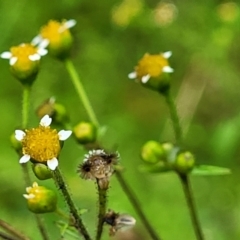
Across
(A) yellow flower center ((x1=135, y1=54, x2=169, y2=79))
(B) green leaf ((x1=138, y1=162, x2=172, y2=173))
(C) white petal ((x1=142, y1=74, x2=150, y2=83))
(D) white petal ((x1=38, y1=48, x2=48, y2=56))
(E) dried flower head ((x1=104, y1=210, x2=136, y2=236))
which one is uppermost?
(A) yellow flower center ((x1=135, y1=54, x2=169, y2=79))

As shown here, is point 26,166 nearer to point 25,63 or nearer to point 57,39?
point 25,63

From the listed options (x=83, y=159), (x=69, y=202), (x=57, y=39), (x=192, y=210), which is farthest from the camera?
(x=57, y=39)

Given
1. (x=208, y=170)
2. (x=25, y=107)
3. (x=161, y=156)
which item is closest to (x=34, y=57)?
(x=25, y=107)

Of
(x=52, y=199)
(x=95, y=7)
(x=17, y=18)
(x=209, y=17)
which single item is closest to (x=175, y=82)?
(x=209, y=17)

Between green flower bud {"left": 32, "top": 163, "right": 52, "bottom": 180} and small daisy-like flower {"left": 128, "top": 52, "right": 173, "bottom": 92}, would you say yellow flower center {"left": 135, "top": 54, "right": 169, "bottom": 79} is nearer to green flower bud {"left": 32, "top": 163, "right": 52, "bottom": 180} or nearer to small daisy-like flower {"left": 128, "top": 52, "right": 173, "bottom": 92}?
small daisy-like flower {"left": 128, "top": 52, "right": 173, "bottom": 92}

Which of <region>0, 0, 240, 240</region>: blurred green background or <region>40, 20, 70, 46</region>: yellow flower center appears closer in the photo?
<region>40, 20, 70, 46</region>: yellow flower center

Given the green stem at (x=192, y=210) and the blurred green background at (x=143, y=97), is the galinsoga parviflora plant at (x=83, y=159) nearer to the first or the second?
the green stem at (x=192, y=210)

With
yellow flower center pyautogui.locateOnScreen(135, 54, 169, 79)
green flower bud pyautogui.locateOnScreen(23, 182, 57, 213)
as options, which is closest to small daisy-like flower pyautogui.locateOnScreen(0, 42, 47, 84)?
yellow flower center pyautogui.locateOnScreen(135, 54, 169, 79)

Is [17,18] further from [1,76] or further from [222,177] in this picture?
[222,177]
